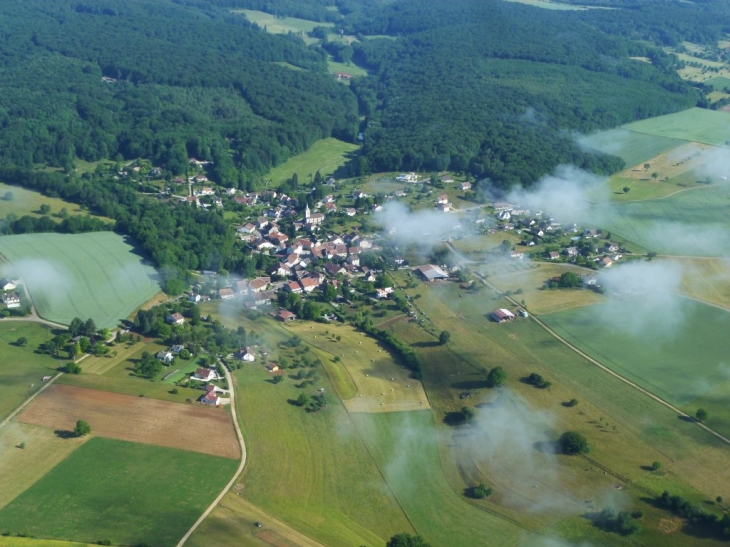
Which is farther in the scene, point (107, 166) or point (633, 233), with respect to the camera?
point (107, 166)

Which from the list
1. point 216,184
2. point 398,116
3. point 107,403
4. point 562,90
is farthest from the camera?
point 562,90

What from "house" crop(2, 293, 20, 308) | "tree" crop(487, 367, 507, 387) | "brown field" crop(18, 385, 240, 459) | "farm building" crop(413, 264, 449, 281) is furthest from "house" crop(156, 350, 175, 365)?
"farm building" crop(413, 264, 449, 281)

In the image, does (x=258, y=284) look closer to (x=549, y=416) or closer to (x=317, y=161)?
(x=549, y=416)

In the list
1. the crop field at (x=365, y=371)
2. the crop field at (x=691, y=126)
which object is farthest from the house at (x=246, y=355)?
the crop field at (x=691, y=126)

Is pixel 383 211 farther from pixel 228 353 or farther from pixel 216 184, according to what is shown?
pixel 228 353

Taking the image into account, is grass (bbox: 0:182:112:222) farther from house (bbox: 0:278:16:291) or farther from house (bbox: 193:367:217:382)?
house (bbox: 193:367:217:382)

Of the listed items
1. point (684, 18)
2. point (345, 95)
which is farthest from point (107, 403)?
point (684, 18)

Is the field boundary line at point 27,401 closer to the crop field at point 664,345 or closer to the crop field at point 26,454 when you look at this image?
the crop field at point 26,454
